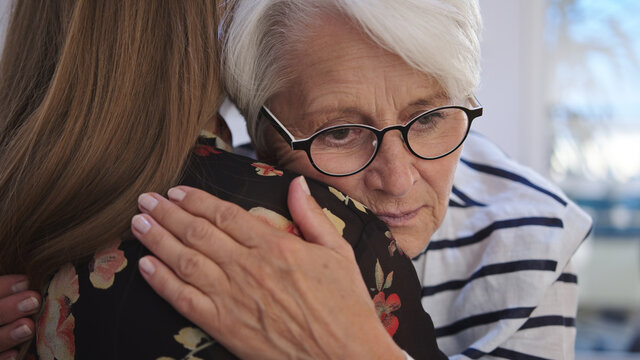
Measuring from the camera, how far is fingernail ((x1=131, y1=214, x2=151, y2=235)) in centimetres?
77

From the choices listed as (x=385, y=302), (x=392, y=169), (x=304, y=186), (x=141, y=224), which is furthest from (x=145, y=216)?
(x=392, y=169)

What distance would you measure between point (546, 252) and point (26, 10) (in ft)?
3.86

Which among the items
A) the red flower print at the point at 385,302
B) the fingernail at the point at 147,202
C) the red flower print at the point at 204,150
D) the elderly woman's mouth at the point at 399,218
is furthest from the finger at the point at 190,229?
the elderly woman's mouth at the point at 399,218

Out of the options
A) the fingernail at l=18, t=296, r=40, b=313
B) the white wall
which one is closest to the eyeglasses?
the fingernail at l=18, t=296, r=40, b=313

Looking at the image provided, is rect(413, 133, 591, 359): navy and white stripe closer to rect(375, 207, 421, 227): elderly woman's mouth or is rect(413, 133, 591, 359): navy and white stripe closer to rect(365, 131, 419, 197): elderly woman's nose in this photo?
rect(375, 207, 421, 227): elderly woman's mouth

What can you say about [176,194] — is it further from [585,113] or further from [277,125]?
[585,113]

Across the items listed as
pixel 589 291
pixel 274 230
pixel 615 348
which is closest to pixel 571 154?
pixel 589 291

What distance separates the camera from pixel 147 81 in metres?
0.87

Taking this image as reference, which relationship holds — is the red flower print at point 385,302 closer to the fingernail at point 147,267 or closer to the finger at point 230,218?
the finger at point 230,218

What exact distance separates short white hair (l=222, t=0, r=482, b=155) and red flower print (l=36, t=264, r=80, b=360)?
45 cm

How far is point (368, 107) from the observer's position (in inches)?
39.6

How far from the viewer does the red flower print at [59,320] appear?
76cm

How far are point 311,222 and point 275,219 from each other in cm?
6

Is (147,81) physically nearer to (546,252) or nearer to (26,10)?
(26,10)
